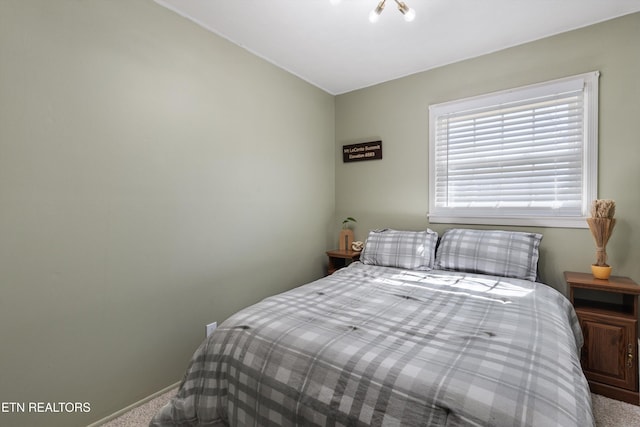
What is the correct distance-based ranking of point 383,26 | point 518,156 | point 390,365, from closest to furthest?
point 390,365 → point 383,26 → point 518,156

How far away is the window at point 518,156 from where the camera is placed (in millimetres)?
2232

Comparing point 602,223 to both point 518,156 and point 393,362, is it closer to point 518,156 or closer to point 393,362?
point 518,156

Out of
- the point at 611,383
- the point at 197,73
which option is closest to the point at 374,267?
the point at 611,383

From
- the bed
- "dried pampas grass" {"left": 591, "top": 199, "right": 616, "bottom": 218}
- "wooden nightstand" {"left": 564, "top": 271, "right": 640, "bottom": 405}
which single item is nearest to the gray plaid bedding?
the bed

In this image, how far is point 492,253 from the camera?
2258 mm

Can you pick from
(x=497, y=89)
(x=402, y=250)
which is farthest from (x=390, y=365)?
(x=497, y=89)

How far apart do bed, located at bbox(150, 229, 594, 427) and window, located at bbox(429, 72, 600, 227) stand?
2.62 ft

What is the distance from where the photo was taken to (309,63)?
2.75 m

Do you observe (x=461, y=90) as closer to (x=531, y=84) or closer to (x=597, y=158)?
(x=531, y=84)

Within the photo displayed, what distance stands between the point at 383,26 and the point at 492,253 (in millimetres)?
→ 1878

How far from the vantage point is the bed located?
88cm

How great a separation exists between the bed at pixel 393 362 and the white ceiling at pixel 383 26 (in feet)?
6.05

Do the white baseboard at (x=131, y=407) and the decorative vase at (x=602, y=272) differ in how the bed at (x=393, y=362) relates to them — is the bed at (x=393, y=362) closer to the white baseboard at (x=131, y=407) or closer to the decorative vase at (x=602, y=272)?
the decorative vase at (x=602, y=272)

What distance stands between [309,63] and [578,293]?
2890mm
